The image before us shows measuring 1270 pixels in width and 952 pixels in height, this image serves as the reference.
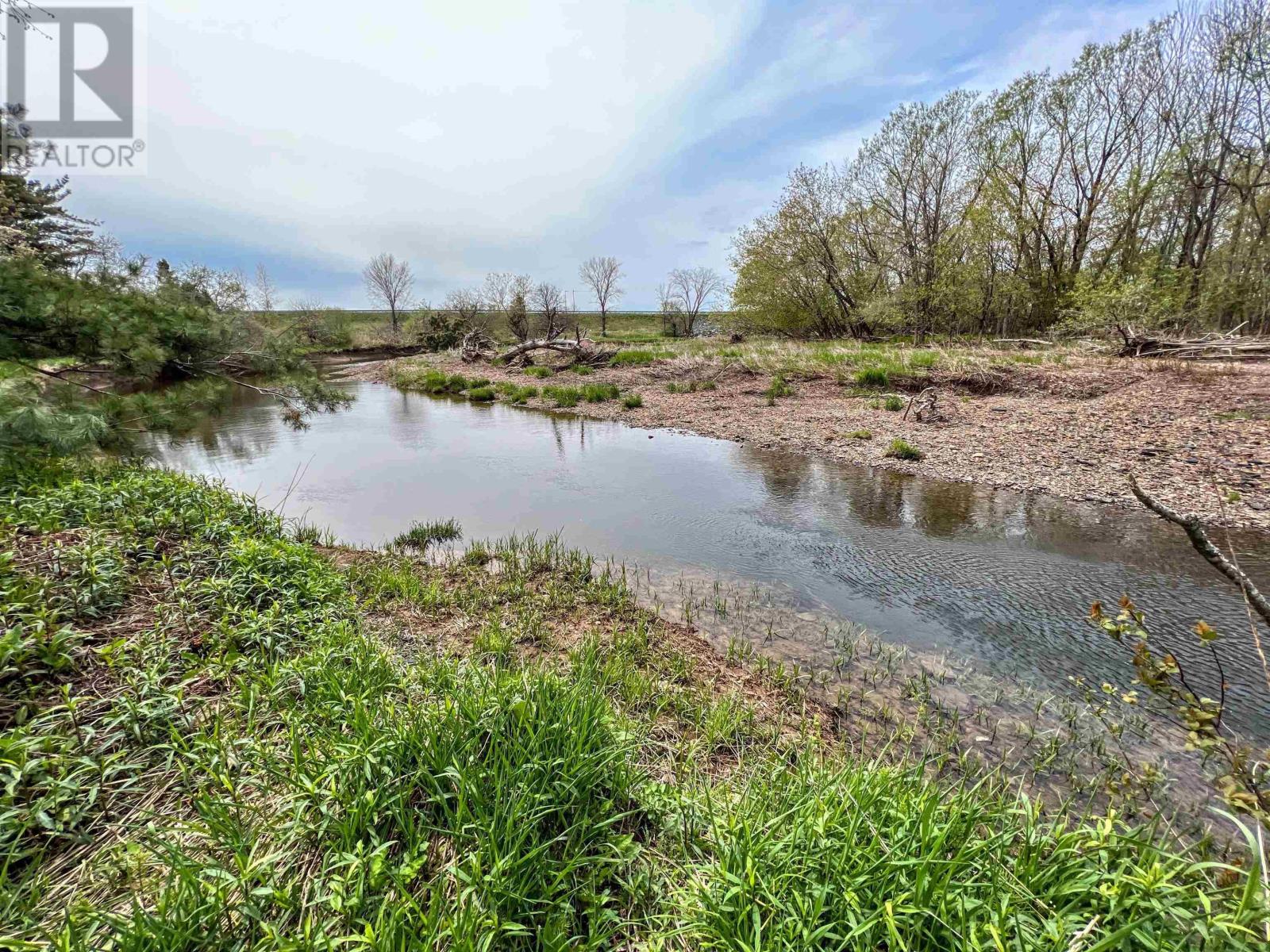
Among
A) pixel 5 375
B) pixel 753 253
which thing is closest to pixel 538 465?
pixel 5 375


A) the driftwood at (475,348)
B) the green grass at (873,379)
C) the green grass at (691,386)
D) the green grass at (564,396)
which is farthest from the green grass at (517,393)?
the green grass at (873,379)

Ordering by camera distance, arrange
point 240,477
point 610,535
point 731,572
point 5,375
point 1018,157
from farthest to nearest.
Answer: point 1018,157 → point 240,477 → point 610,535 → point 731,572 → point 5,375

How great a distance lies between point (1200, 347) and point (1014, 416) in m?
5.87

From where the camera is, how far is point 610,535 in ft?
21.4

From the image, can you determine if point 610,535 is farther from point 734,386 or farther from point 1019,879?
point 734,386

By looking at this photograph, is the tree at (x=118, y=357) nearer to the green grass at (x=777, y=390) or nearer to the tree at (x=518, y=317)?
the green grass at (x=777, y=390)

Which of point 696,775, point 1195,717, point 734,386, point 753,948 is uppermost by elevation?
point 734,386

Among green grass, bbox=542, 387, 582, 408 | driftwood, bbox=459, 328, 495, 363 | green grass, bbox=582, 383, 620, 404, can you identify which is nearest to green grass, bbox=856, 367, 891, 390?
green grass, bbox=582, 383, 620, 404

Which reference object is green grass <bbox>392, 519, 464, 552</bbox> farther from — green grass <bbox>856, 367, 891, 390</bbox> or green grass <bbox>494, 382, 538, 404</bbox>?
green grass <bbox>856, 367, 891, 390</bbox>

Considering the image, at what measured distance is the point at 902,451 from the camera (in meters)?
9.31

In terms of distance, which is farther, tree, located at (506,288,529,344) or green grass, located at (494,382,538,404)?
tree, located at (506,288,529,344)

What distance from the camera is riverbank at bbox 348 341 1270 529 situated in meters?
7.21

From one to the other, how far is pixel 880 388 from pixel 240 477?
16.0 metres

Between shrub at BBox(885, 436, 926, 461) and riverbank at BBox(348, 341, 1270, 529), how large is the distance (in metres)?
0.14
